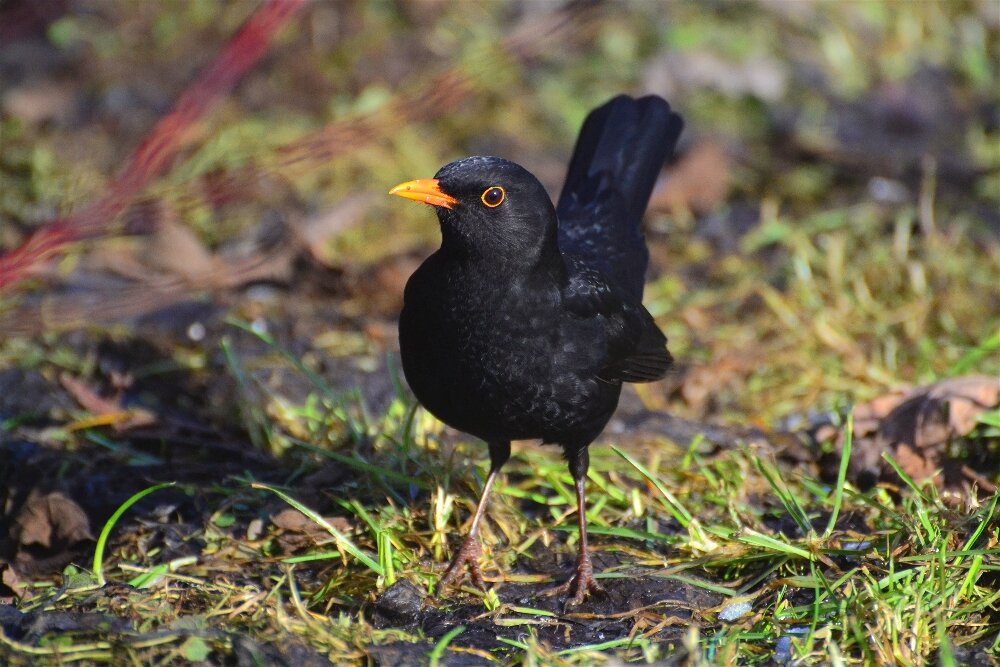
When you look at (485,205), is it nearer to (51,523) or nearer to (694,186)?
(51,523)

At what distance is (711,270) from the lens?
6.82 meters

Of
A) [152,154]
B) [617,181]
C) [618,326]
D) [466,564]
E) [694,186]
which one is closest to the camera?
[152,154]

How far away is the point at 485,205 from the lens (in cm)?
402

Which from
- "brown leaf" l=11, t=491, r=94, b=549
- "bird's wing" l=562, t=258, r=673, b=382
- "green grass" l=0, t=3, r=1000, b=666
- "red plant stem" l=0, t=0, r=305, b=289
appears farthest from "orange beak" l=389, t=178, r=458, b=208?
"brown leaf" l=11, t=491, r=94, b=549

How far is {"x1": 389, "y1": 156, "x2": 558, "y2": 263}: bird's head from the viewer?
3996 mm

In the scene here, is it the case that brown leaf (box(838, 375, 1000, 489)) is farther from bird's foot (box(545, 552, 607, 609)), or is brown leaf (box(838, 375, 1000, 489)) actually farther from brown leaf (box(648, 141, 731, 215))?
brown leaf (box(648, 141, 731, 215))

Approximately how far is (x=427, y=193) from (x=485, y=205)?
0.21 metres

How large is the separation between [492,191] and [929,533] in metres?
1.87

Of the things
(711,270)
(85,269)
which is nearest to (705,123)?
(711,270)

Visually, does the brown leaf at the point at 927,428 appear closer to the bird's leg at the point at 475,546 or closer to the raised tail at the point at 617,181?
the raised tail at the point at 617,181

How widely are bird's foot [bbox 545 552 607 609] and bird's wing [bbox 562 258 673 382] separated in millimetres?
682

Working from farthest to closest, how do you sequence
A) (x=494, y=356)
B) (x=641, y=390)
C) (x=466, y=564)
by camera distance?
(x=641, y=390), (x=466, y=564), (x=494, y=356)

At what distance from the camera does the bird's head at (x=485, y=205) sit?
13.1ft

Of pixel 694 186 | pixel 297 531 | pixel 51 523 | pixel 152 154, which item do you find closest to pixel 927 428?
pixel 297 531
